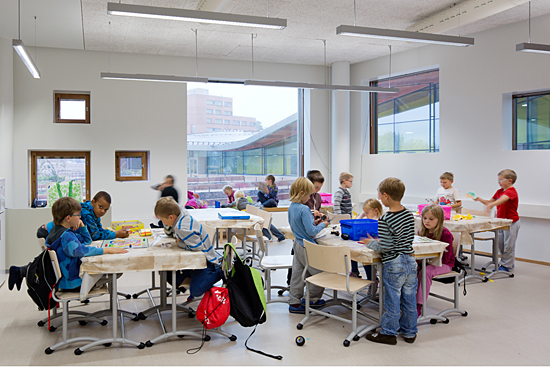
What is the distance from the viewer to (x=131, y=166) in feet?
27.2

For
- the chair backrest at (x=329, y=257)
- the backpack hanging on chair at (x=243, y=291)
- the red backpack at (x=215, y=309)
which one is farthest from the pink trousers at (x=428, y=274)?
the red backpack at (x=215, y=309)

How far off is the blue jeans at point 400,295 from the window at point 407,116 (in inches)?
197

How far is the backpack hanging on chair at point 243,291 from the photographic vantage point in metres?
3.53

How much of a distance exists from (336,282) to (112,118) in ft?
19.0

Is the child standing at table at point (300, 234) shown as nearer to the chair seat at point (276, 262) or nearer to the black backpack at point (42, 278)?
the chair seat at point (276, 262)

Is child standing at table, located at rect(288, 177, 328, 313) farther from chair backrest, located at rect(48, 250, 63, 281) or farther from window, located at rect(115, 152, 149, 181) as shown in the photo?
window, located at rect(115, 152, 149, 181)

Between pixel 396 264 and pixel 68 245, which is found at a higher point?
pixel 68 245

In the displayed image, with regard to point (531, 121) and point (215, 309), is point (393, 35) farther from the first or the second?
point (215, 309)

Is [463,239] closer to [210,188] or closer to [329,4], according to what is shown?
[329,4]

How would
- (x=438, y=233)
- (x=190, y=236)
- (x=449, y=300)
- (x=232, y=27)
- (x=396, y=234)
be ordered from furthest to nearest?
(x=232, y=27) < (x=449, y=300) < (x=438, y=233) < (x=190, y=236) < (x=396, y=234)

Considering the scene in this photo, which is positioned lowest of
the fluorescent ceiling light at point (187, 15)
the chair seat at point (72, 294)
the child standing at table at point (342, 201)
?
the chair seat at point (72, 294)

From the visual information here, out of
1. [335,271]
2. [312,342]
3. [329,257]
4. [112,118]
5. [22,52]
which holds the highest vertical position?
[22,52]

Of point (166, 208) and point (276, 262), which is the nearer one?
point (166, 208)

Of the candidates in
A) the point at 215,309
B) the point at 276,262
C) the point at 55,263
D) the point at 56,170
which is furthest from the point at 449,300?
the point at 56,170
